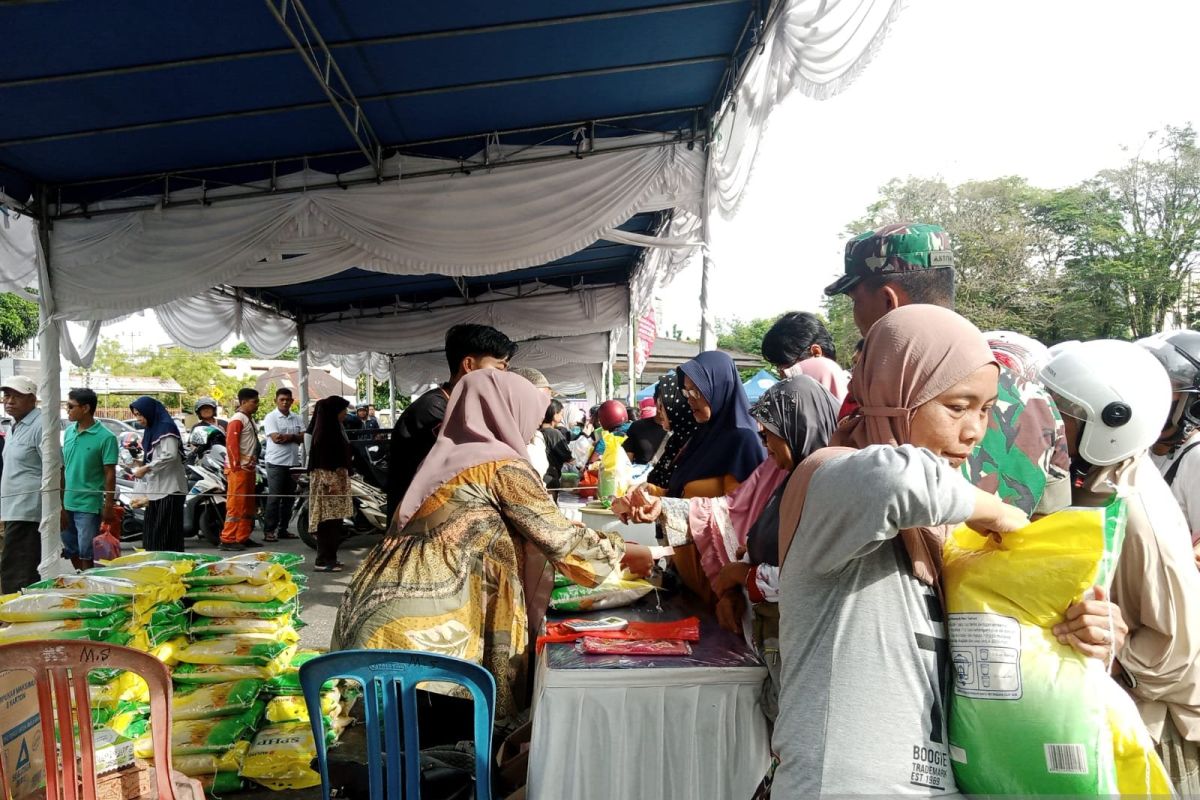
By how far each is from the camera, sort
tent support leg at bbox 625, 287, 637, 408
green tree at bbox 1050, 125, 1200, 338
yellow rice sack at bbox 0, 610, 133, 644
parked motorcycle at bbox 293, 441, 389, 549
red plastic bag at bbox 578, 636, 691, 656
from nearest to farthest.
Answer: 1. red plastic bag at bbox 578, 636, 691, 656
2. yellow rice sack at bbox 0, 610, 133, 644
3. parked motorcycle at bbox 293, 441, 389, 549
4. tent support leg at bbox 625, 287, 637, 408
5. green tree at bbox 1050, 125, 1200, 338

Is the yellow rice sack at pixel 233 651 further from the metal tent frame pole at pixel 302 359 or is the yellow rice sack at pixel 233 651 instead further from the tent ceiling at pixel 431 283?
the metal tent frame pole at pixel 302 359

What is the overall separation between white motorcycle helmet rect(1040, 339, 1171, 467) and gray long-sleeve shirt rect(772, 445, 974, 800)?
617 millimetres

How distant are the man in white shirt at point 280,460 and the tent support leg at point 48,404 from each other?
2751 millimetres

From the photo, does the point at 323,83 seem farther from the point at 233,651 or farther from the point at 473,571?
the point at 473,571

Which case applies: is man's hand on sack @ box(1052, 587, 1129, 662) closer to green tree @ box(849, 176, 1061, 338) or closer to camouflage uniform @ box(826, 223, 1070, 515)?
camouflage uniform @ box(826, 223, 1070, 515)

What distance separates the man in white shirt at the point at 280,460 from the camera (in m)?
8.41

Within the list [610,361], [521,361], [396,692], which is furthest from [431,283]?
[396,692]

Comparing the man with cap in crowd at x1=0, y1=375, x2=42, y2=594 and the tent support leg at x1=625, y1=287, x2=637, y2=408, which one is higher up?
the tent support leg at x1=625, y1=287, x2=637, y2=408

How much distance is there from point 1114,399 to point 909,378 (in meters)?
0.59

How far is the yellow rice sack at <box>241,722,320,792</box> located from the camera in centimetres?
302

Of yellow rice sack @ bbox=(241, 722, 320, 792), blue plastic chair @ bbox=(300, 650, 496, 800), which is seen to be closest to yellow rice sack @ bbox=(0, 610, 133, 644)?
yellow rice sack @ bbox=(241, 722, 320, 792)

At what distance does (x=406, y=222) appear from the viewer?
→ 18.5 feet

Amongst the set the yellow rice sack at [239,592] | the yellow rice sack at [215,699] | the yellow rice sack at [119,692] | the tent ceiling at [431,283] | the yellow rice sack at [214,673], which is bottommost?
the yellow rice sack at [215,699]

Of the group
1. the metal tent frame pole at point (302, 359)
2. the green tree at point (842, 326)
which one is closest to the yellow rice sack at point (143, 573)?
the metal tent frame pole at point (302, 359)
